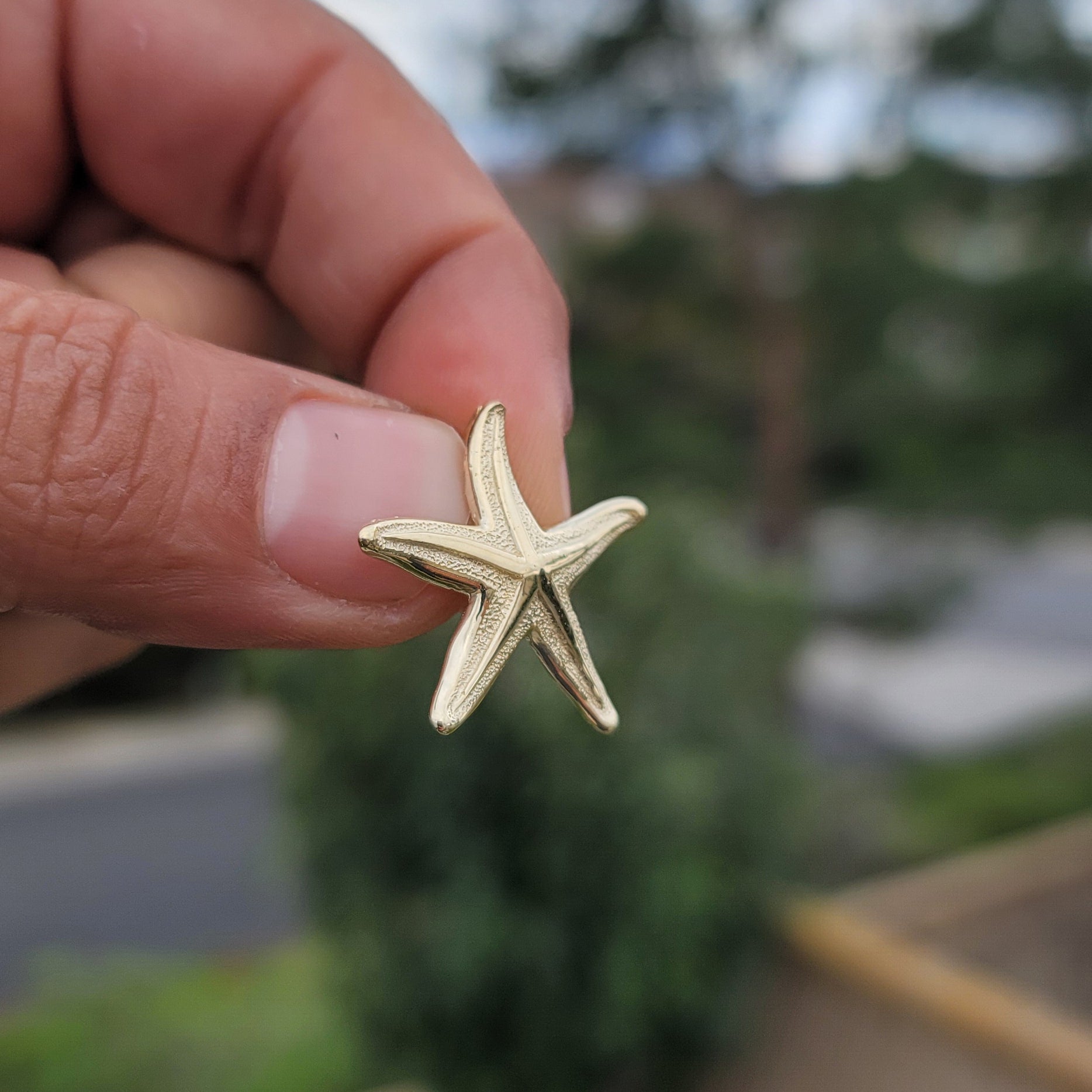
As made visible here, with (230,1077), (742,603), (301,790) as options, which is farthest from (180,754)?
(742,603)

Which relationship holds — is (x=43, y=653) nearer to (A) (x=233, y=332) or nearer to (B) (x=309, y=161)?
(A) (x=233, y=332)

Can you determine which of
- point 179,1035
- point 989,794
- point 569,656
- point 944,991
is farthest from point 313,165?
point 989,794

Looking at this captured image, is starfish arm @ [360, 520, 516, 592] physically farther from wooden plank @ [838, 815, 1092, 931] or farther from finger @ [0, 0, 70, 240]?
wooden plank @ [838, 815, 1092, 931]

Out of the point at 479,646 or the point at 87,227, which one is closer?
the point at 479,646

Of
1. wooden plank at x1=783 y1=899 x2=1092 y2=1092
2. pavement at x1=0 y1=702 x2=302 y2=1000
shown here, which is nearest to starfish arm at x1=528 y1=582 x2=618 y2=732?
pavement at x1=0 y1=702 x2=302 y2=1000

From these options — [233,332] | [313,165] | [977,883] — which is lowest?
[977,883]
